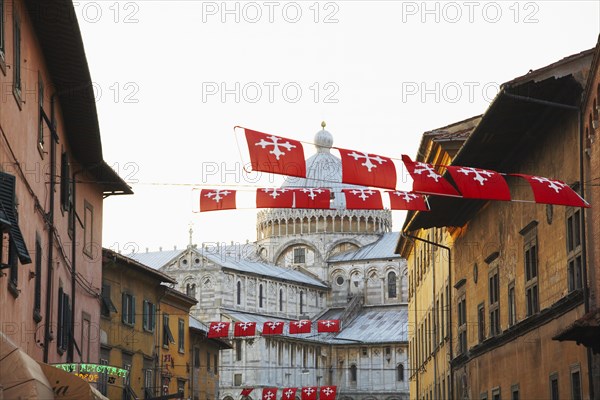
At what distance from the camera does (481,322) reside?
34.9 meters

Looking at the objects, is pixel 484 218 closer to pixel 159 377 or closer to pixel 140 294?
pixel 140 294

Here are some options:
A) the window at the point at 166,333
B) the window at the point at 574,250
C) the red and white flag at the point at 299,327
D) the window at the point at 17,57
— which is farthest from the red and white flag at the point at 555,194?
the red and white flag at the point at 299,327

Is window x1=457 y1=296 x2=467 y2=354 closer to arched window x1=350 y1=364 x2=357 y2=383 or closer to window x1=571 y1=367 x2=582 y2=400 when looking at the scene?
window x1=571 y1=367 x2=582 y2=400

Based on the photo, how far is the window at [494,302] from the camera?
1276 inches

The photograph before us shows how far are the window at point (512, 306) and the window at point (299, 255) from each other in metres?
108

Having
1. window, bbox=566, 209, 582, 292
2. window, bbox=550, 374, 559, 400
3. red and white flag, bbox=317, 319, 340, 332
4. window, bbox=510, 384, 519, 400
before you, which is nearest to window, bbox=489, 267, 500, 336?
window, bbox=510, 384, 519, 400

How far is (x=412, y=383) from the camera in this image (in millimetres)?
65125

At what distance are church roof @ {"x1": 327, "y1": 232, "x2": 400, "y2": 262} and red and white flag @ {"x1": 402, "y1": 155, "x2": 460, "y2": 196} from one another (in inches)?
4407

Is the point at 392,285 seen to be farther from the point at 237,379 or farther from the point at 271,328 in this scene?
the point at 271,328

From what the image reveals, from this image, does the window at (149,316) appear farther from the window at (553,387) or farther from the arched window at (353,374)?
the arched window at (353,374)

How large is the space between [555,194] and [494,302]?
36.9ft

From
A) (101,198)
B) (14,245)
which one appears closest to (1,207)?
(14,245)

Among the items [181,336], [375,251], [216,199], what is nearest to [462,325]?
[216,199]

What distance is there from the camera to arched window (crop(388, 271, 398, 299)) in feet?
449
